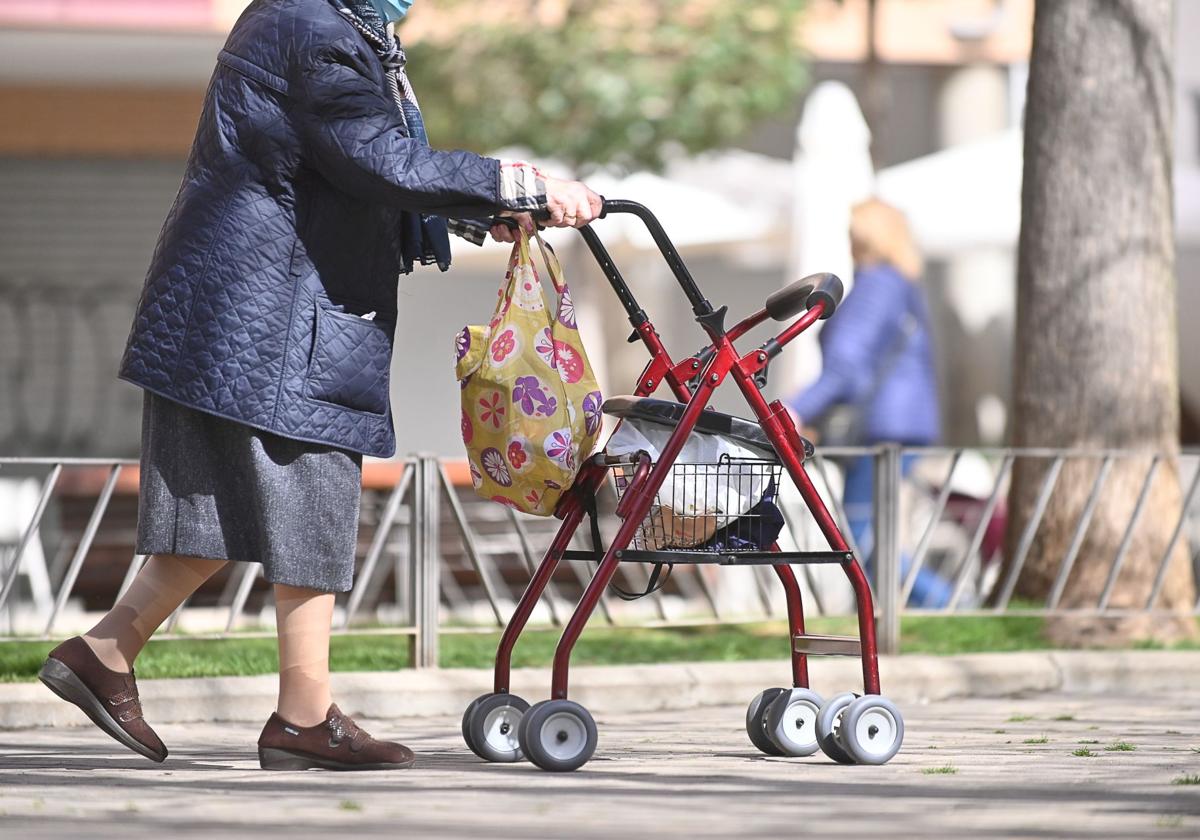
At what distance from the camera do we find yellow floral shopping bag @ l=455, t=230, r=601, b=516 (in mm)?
4422

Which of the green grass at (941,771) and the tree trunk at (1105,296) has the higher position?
the tree trunk at (1105,296)

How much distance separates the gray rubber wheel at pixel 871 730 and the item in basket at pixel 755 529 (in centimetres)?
41

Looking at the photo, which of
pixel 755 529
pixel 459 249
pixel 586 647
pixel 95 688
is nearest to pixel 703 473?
pixel 755 529

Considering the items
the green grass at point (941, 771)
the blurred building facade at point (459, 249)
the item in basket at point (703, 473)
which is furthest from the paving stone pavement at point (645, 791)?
the blurred building facade at point (459, 249)

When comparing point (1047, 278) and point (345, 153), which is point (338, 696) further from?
point (1047, 278)

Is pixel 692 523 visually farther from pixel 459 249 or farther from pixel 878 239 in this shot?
pixel 459 249

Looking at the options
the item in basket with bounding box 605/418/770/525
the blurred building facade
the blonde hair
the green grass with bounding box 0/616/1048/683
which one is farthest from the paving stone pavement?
the blurred building facade

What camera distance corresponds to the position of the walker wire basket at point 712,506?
4465 millimetres

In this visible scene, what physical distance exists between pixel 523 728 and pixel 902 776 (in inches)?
31.6

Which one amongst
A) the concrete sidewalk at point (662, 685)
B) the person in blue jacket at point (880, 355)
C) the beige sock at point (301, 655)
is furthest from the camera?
the person in blue jacket at point (880, 355)

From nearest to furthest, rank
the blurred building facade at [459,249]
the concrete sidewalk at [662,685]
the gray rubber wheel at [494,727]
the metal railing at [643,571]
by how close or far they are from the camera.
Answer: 1. the gray rubber wheel at [494,727]
2. the concrete sidewalk at [662,685]
3. the metal railing at [643,571]
4. the blurred building facade at [459,249]

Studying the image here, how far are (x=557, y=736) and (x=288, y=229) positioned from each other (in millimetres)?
1217

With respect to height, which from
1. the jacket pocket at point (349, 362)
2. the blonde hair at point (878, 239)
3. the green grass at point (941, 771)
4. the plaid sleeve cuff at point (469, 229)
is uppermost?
the blonde hair at point (878, 239)

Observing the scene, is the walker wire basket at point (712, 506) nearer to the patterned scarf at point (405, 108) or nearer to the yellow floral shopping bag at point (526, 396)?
the yellow floral shopping bag at point (526, 396)
